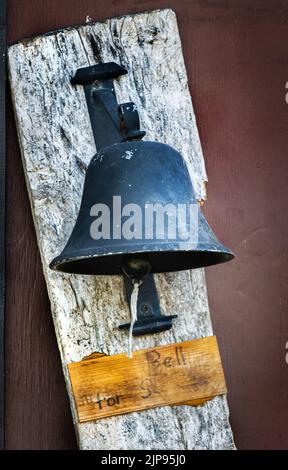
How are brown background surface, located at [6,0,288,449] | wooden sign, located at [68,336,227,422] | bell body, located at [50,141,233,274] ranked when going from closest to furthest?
bell body, located at [50,141,233,274] < wooden sign, located at [68,336,227,422] < brown background surface, located at [6,0,288,449]

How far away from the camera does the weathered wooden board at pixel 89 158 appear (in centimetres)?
167

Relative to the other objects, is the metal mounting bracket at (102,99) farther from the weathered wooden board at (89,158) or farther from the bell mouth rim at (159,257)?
the bell mouth rim at (159,257)

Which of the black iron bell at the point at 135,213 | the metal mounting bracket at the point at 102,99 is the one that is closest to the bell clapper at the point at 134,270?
the black iron bell at the point at 135,213

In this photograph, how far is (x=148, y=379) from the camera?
1682 mm

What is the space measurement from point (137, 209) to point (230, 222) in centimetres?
38

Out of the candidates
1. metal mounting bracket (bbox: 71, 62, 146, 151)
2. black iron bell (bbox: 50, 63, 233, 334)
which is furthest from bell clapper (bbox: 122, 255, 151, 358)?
metal mounting bracket (bbox: 71, 62, 146, 151)

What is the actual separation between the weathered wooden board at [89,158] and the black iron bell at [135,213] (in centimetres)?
6

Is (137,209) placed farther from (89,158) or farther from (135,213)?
(89,158)

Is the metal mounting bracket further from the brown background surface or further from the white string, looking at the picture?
the white string

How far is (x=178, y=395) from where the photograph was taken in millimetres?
1683

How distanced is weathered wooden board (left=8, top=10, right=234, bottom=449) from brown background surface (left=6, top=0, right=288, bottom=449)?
9 centimetres

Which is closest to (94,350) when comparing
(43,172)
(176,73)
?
(43,172)

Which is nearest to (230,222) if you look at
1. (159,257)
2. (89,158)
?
(159,257)

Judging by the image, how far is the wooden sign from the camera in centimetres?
165
